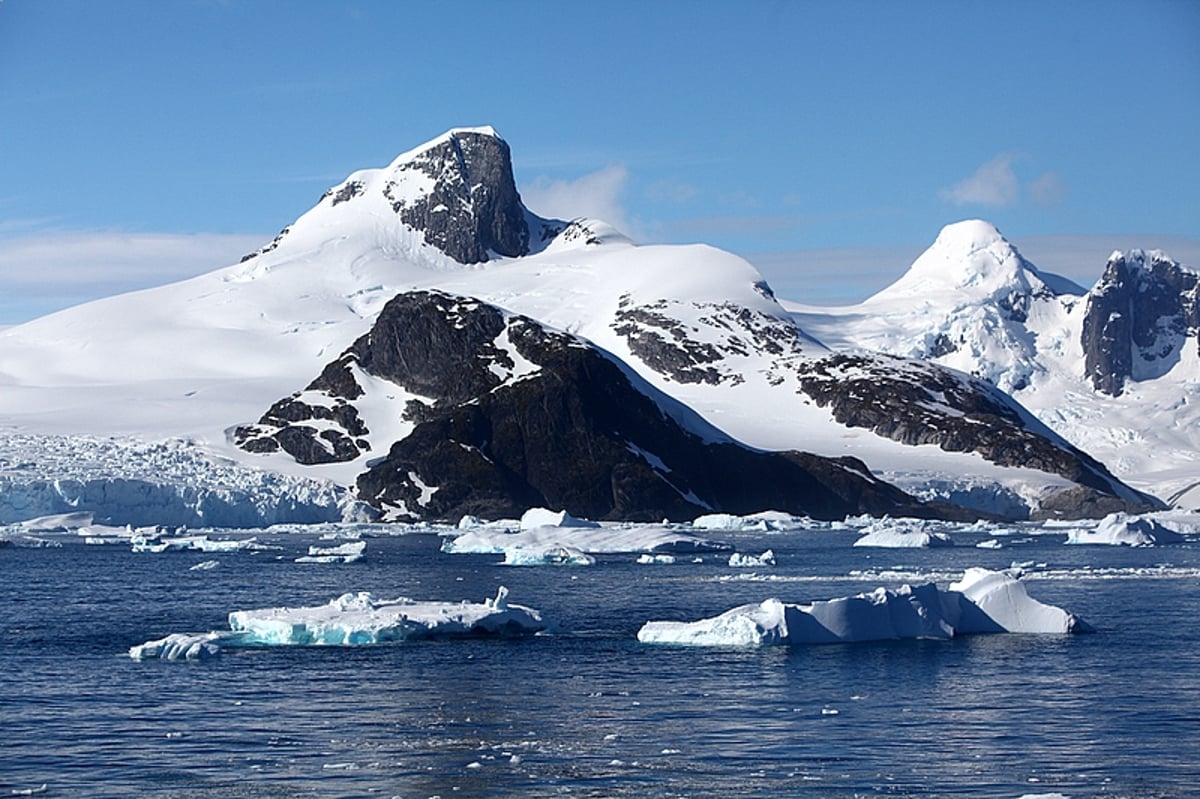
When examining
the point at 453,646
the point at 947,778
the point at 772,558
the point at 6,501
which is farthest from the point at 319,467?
the point at 947,778

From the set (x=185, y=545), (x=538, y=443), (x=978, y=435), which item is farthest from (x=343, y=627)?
(x=978, y=435)

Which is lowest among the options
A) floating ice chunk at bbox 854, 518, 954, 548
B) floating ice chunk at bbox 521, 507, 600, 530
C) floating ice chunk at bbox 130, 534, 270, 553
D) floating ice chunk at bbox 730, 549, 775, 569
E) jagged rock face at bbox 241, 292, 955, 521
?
floating ice chunk at bbox 730, 549, 775, 569

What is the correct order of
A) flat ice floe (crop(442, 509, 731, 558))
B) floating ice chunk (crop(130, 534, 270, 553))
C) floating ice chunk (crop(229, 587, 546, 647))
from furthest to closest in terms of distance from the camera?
1. flat ice floe (crop(442, 509, 731, 558))
2. floating ice chunk (crop(130, 534, 270, 553))
3. floating ice chunk (crop(229, 587, 546, 647))

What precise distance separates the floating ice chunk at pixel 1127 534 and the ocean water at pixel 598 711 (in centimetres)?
4579

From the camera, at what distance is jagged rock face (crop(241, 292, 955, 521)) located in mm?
150250

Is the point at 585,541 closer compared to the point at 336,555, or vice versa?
the point at 336,555

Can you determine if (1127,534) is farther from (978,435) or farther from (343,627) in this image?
(978,435)

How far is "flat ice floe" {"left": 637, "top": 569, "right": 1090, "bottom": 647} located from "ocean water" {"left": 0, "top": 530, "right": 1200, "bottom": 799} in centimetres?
91

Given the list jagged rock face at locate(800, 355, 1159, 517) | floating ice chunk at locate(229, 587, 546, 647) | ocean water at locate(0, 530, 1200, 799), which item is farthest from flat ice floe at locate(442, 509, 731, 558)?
jagged rock face at locate(800, 355, 1159, 517)

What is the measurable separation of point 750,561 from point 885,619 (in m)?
37.8

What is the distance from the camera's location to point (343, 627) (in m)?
50.1

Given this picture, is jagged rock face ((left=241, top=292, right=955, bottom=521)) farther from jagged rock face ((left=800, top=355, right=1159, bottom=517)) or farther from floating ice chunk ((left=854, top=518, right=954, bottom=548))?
floating ice chunk ((left=854, top=518, right=954, bottom=548))

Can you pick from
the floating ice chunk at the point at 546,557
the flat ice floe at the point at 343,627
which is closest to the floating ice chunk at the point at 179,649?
the flat ice floe at the point at 343,627

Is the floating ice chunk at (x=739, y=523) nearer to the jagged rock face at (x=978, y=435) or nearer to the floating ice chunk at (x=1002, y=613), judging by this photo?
the jagged rock face at (x=978, y=435)
